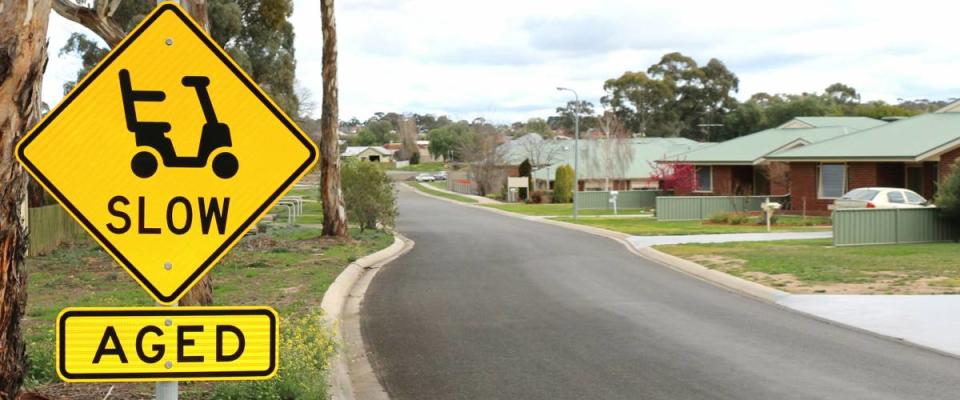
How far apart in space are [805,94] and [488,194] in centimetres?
3901

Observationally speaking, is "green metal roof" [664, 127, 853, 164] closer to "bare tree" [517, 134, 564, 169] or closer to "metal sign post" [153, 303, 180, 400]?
"bare tree" [517, 134, 564, 169]

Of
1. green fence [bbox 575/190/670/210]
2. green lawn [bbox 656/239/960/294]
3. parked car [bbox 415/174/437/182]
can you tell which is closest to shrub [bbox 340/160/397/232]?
green lawn [bbox 656/239/960/294]

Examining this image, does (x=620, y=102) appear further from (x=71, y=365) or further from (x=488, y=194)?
(x=71, y=365)

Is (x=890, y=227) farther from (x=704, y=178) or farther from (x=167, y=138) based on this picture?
(x=167, y=138)

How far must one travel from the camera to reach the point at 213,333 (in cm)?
357

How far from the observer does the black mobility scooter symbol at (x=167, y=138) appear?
3648 mm

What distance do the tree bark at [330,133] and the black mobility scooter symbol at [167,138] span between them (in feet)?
78.7

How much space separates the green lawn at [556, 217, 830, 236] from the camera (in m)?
34.4

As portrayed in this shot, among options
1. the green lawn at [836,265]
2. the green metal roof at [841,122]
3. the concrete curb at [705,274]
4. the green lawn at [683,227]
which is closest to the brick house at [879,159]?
the green lawn at [683,227]

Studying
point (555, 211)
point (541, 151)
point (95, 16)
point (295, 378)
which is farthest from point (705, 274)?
point (541, 151)

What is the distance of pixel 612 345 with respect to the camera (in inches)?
464

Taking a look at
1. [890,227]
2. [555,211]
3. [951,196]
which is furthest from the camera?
[555,211]

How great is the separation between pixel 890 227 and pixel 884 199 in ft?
20.6

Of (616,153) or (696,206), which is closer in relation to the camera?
(696,206)
